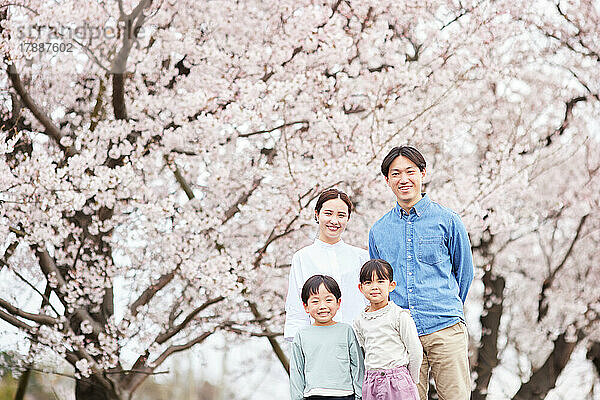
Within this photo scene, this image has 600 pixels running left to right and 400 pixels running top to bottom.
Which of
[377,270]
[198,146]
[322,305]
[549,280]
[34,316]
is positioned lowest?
[322,305]

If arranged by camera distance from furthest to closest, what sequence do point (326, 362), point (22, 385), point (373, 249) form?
1. point (22, 385)
2. point (373, 249)
3. point (326, 362)

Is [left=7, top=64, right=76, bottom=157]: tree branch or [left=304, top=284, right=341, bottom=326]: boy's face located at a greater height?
[left=7, top=64, right=76, bottom=157]: tree branch

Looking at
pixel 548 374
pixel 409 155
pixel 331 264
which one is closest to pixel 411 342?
pixel 331 264

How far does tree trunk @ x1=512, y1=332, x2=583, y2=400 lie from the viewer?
9.91 m

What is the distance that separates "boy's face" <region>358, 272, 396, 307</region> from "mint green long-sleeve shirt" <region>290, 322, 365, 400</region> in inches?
7.8

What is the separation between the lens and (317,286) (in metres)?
3.13

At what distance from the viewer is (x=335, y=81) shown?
25.2 ft

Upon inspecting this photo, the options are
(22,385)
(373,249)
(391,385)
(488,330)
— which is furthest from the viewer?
(488,330)

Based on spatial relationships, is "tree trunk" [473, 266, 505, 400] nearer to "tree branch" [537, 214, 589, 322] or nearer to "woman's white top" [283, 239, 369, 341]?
"tree branch" [537, 214, 589, 322]

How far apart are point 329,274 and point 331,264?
0.17 ft

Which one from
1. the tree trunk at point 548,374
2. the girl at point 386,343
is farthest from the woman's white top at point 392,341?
the tree trunk at point 548,374

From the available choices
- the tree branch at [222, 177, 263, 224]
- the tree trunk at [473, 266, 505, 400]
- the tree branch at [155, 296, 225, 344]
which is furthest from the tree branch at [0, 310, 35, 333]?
the tree trunk at [473, 266, 505, 400]

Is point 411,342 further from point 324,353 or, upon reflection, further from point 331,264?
point 331,264

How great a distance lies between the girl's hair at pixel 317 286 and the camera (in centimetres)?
313
